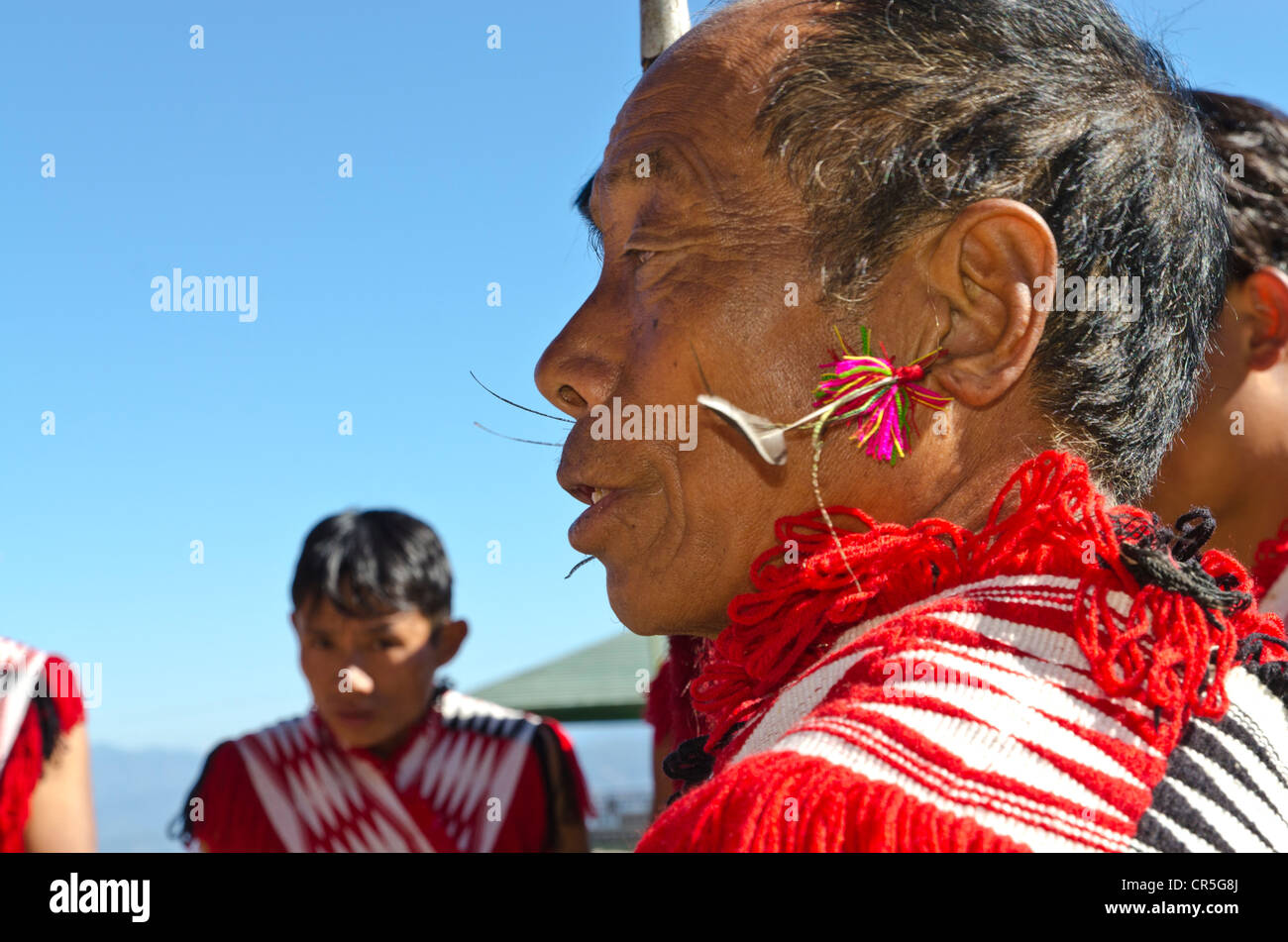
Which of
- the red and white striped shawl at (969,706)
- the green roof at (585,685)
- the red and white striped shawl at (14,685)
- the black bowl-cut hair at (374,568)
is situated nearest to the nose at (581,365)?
the red and white striped shawl at (969,706)

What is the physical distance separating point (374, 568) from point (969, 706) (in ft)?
13.9

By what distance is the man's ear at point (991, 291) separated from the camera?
5.53ft

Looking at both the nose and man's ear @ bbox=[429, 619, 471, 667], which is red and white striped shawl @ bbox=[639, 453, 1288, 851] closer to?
the nose

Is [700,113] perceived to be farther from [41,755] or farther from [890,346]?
[41,755]

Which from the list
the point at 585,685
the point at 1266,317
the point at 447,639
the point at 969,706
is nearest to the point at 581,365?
the point at 969,706

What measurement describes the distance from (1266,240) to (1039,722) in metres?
2.39

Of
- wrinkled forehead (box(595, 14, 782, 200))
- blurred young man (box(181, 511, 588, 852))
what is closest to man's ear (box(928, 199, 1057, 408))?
wrinkled forehead (box(595, 14, 782, 200))

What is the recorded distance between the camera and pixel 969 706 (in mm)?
1307

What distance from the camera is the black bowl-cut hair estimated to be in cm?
524

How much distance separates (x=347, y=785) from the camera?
4.91 m

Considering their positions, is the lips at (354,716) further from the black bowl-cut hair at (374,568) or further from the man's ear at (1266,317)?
the man's ear at (1266,317)

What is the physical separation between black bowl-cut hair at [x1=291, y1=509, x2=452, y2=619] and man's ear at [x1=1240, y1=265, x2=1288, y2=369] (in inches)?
132

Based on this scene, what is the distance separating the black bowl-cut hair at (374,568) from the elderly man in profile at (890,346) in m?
3.51

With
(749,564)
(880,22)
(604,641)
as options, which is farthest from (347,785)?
(604,641)
